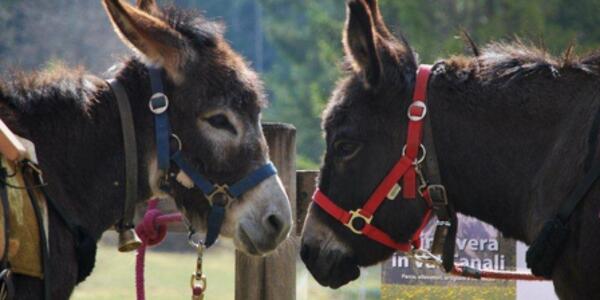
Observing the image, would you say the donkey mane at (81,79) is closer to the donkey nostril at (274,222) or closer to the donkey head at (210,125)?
the donkey head at (210,125)

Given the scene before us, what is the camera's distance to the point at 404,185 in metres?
5.46

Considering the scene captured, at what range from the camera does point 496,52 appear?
5.65 m

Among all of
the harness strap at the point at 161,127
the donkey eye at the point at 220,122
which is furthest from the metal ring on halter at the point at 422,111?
the harness strap at the point at 161,127

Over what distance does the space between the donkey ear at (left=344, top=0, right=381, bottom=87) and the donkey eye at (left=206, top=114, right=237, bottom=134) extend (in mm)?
657

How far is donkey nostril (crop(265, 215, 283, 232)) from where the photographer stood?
5461 millimetres

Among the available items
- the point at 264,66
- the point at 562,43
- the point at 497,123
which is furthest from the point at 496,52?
the point at 264,66

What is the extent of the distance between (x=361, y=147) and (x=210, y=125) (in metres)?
0.70

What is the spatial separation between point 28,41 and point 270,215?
61.5ft

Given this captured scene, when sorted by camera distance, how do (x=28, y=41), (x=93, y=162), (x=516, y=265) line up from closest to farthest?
(x=93, y=162)
(x=516, y=265)
(x=28, y=41)

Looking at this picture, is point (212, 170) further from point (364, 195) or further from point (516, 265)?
point (516, 265)

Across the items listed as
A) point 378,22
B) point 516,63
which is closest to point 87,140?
point 378,22

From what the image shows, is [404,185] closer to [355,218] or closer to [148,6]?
[355,218]

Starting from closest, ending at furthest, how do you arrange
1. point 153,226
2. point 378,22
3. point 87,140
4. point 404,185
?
point 87,140 → point 404,185 → point 378,22 → point 153,226

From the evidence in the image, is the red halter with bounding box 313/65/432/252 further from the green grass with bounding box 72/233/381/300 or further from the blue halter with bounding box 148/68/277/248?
the green grass with bounding box 72/233/381/300
